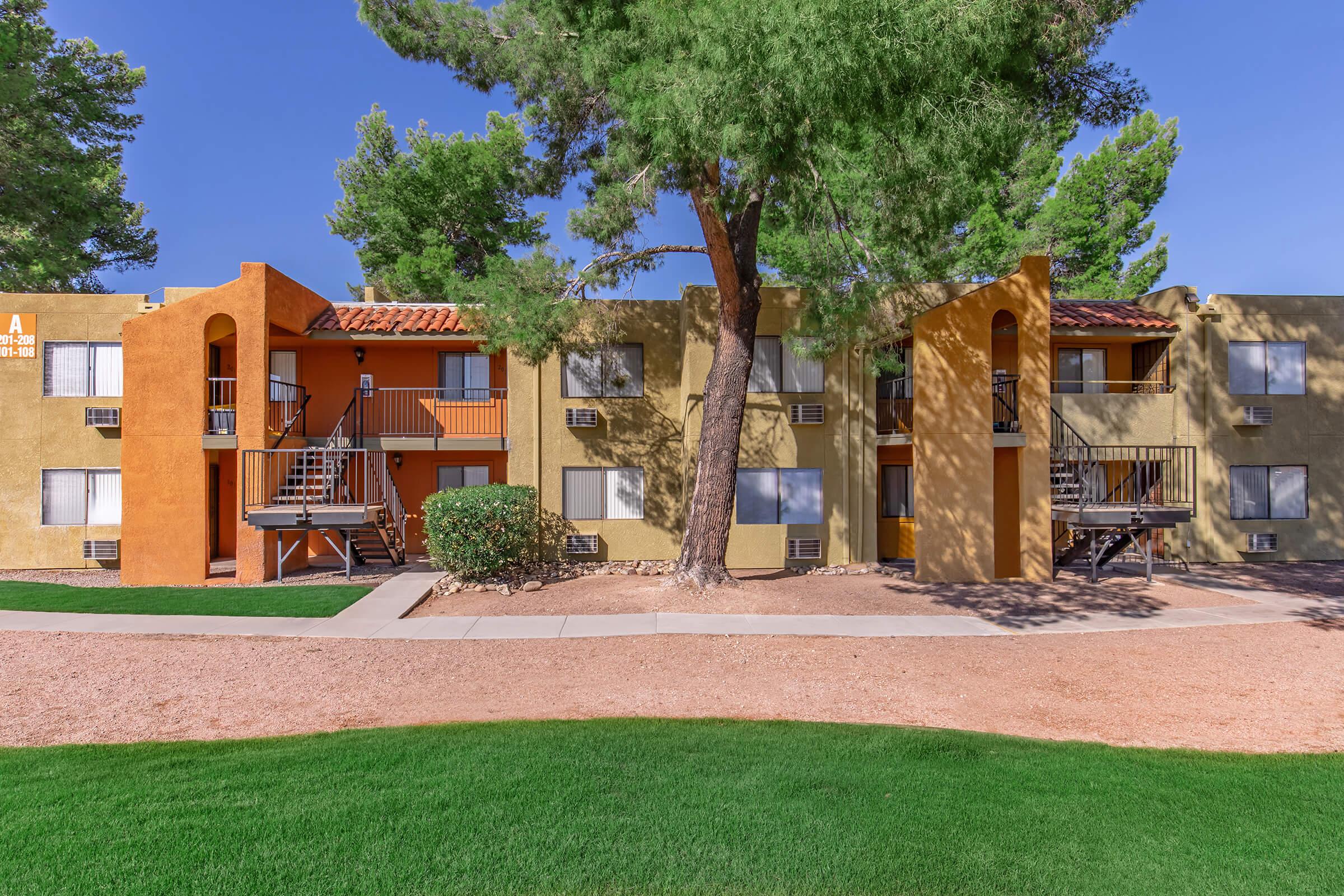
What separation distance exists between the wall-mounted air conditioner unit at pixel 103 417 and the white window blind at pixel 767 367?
46.0ft

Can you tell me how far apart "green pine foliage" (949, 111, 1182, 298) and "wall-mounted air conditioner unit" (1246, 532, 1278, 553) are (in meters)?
10.5

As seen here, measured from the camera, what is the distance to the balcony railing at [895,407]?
652 inches

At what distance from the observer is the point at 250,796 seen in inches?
190

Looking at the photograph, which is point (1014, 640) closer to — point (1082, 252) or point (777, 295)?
point (777, 295)

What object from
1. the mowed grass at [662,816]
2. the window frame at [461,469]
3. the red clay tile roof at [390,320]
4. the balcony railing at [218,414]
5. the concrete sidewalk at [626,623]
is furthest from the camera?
the window frame at [461,469]

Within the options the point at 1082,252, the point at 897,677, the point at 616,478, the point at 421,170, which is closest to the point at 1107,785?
the point at 897,677

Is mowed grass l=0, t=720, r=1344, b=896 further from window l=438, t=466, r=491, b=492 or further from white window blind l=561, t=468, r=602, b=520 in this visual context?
window l=438, t=466, r=491, b=492

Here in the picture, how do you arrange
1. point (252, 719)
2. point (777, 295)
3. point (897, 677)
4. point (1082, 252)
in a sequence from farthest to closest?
point (1082, 252)
point (777, 295)
point (897, 677)
point (252, 719)

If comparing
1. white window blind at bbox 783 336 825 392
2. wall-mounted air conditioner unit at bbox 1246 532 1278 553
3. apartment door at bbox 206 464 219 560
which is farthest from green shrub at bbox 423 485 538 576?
wall-mounted air conditioner unit at bbox 1246 532 1278 553

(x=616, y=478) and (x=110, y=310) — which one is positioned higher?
(x=110, y=310)

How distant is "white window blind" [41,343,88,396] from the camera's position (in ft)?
52.3

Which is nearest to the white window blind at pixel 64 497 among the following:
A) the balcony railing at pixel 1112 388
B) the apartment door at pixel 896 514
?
the apartment door at pixel 896 514

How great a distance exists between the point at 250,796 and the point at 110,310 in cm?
1584

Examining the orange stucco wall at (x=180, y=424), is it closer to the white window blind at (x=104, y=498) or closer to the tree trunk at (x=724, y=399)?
the white window blind at (x=104, y=498)
